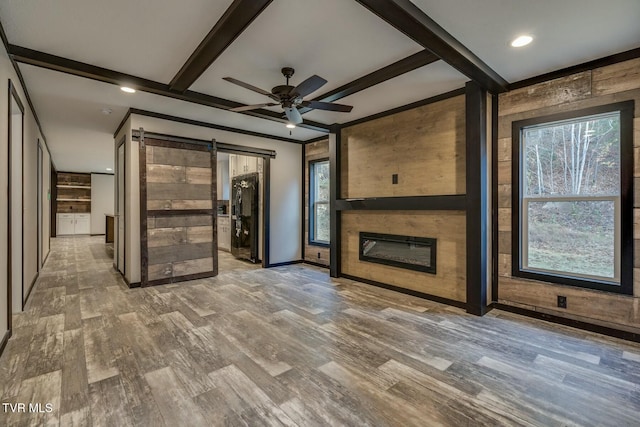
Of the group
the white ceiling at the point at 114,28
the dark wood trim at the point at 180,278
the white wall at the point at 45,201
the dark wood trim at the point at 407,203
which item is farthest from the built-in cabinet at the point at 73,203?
the dark wood trim at the point at 407,203

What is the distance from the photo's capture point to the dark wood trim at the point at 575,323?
2.72 metres

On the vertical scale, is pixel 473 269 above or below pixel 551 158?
below

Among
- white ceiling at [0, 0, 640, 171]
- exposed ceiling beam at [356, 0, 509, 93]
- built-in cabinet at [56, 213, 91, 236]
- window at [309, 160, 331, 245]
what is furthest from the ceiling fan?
built-in cabinet at [56, 213, 91, 236]

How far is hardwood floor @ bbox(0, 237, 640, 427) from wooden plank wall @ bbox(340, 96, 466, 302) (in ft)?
Answer: 1.83

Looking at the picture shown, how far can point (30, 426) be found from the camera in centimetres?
163

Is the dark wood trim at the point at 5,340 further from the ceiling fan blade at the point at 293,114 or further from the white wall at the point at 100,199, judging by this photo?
the white wall at the point at 100,199

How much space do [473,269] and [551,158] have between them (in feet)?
4.67

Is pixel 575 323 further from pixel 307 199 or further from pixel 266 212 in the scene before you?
pixel 266 212

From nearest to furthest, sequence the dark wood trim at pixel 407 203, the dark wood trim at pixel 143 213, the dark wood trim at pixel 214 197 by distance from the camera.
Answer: the dark wood trim at pixel 407 203 < the dark wood trim at pixel 143 213 < the dark wood trim at pixel 214 197

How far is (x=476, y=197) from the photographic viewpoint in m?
3.35

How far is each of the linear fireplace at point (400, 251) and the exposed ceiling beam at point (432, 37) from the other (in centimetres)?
195

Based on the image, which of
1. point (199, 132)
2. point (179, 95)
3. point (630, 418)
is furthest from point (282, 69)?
point (630, 418)

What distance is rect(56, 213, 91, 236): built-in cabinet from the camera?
11680 millimetres

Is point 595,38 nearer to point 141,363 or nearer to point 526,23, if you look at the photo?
Result: point 526,23
